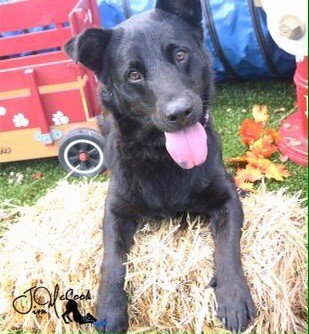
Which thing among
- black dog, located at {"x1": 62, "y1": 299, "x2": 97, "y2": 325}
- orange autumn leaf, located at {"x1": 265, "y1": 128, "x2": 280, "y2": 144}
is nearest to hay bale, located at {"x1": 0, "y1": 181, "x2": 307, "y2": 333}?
black dog, located at {"x1": 62, "y1": 299, "x2": 97, "y2": 325}

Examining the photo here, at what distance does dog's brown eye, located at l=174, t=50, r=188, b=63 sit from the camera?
2561 mm

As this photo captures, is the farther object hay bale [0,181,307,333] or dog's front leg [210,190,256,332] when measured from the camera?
hay bale [0,181,307,333]

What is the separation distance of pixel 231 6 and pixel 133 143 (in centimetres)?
228

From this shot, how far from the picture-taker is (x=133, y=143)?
2.79 meters

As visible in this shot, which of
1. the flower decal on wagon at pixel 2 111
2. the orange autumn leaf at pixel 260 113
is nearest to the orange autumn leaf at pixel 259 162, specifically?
the orange autumn leaf at pixel 260 113

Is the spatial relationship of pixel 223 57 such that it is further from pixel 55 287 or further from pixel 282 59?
pixel 55 287

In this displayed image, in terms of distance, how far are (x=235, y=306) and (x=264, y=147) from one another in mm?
1741

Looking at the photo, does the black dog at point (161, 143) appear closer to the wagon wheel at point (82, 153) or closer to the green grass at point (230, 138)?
the green grass at point (230, 138)

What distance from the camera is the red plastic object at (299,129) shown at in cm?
347

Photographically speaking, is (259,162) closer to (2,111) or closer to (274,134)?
(274,134)

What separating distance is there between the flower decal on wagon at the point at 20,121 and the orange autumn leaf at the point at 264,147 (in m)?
1.75

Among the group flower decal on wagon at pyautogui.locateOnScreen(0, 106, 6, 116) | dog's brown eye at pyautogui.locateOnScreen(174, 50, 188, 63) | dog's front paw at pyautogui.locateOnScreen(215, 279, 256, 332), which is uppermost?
dog's brown eye at pyautogui.locateOnScreen(174, 50, 188, 63)

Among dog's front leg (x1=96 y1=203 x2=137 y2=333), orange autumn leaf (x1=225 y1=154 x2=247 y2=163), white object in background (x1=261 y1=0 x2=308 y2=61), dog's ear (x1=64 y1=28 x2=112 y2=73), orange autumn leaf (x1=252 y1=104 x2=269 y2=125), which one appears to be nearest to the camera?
dog's front leg (x1=96 y1=203 x2=137 y2=333)

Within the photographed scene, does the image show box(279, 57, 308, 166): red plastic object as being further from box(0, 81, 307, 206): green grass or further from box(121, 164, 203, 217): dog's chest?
box(121, 164, 203, 217): dog's chest
